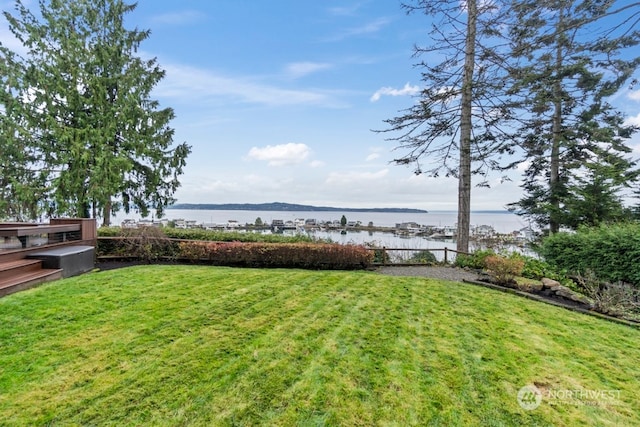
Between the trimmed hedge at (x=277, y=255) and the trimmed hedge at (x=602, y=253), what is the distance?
16.3 feet

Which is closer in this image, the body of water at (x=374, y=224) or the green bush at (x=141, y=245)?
the green bush at (x=141, y=245)

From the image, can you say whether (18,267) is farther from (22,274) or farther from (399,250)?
(399,250)

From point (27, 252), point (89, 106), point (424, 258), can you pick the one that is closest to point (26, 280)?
point (27, 252)

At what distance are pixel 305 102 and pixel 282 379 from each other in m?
11.8

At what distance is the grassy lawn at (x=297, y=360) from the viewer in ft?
7.52

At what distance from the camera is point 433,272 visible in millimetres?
8297

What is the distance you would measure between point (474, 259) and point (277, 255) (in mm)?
5912

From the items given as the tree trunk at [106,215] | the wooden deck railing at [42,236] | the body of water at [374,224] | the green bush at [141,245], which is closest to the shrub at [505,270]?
the body of water at [374,224]

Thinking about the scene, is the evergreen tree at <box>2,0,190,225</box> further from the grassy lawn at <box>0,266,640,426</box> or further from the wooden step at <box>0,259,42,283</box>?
the grassy lawn at <box>0,266,640,426</box>

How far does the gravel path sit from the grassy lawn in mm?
2517

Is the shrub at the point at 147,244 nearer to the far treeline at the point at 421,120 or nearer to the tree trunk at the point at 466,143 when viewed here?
the far treeline at the point at 421,120

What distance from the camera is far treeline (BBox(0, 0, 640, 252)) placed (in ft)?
32.4

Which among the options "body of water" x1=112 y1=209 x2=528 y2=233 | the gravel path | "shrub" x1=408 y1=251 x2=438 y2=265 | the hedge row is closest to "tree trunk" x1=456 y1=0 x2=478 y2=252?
"shrub" x1=408 y1=251 x2=438 y2=265

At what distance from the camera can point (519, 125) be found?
11328mm
